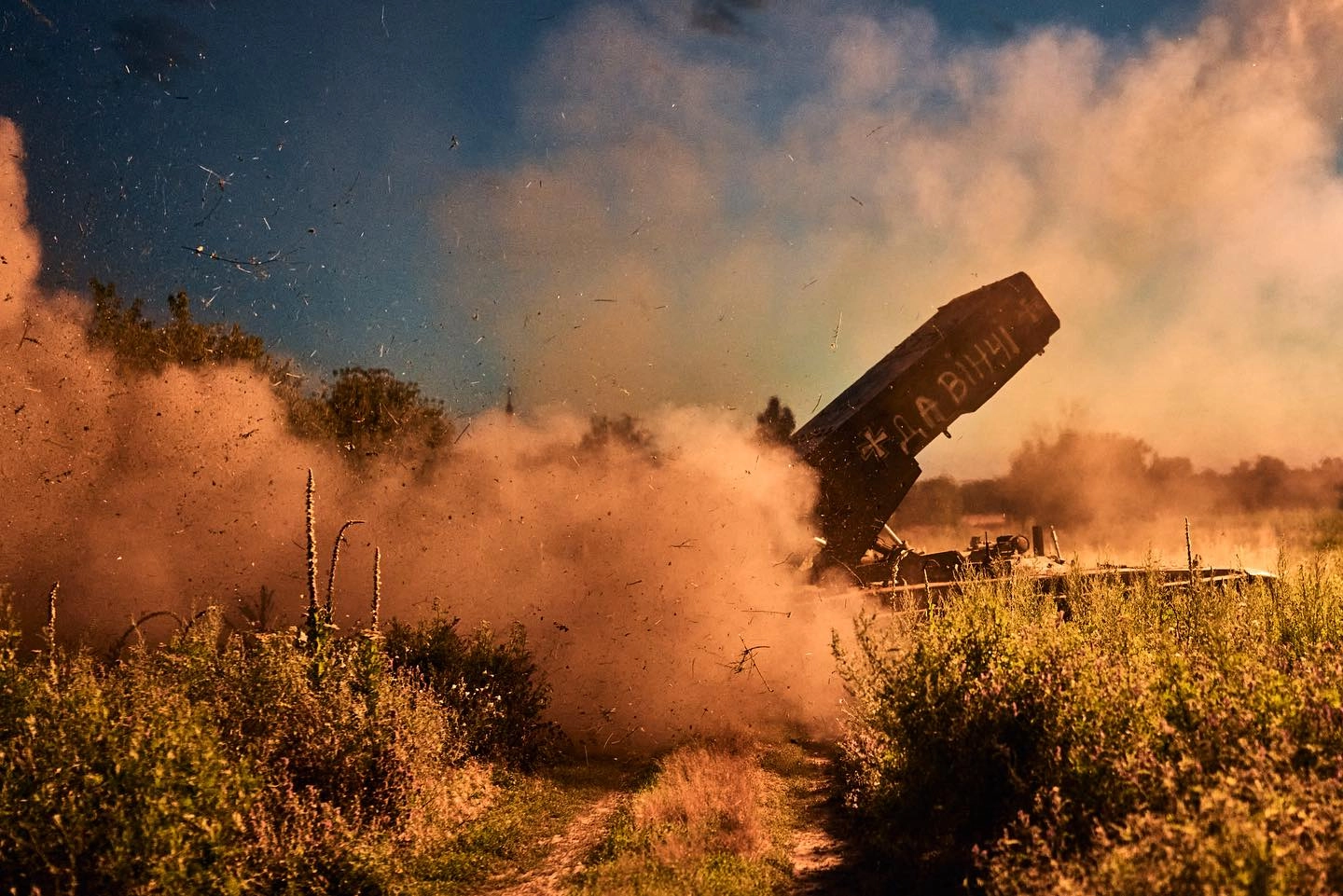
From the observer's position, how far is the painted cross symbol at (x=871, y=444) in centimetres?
1628

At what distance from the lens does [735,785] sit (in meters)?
11.2

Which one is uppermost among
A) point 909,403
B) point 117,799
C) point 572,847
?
point 909,403

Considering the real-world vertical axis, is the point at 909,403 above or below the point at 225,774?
above

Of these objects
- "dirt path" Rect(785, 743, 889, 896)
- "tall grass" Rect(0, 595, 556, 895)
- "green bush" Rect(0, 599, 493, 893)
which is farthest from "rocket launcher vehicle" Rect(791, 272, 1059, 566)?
"green bush" Rect(0, 599, 493, 893)

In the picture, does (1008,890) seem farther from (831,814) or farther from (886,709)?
(831,814)

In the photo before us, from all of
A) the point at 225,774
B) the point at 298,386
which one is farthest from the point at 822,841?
the point at 298,386

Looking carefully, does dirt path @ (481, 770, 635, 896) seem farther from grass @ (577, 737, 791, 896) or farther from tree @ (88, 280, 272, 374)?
tree @ (88, 280, 272, 374)

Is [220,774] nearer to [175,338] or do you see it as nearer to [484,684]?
[484,684]

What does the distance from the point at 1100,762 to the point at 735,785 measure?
558 centimetres

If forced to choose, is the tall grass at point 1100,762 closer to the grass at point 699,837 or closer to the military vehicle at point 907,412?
the grass at point 699,837

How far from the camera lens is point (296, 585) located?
16.6 meters

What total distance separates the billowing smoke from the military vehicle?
790 millimetres

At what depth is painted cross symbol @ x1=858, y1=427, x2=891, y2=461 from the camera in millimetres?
16281

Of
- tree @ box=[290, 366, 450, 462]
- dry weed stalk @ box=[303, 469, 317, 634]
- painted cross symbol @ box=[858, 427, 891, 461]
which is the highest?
tree @ box=[290, 366, 450, 462]
